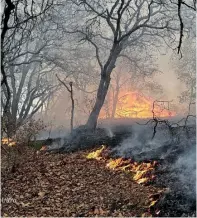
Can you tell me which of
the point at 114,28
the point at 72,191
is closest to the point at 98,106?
the point at 114,28

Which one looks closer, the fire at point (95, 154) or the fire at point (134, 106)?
the fire at point (95, 154)

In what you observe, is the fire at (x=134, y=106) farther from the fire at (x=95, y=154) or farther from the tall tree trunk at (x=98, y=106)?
the fire at (x=95, y=154)

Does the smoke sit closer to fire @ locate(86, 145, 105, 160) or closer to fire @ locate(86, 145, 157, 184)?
fire @ locate(86, 145, 157, 184)

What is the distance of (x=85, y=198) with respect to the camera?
9117 mm

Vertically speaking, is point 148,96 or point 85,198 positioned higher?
point 148,96

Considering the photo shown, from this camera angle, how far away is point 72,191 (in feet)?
31.9

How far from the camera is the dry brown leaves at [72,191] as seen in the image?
326 inches

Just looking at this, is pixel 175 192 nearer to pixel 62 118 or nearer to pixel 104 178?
pixel 104 178

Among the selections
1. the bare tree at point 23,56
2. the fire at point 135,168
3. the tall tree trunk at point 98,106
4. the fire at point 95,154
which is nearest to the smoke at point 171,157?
the fire at point 135,168

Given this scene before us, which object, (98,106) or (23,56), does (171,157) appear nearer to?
(98,106)

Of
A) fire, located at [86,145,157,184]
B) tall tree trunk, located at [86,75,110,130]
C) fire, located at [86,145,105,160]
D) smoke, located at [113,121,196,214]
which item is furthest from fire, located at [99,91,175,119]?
fire, located at [86,145,157,184]

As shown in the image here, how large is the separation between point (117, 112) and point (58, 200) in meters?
35.7

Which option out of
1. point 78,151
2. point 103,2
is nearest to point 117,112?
point 103,2

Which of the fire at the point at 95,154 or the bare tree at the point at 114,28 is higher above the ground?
the bare tree at the point at 114,28
